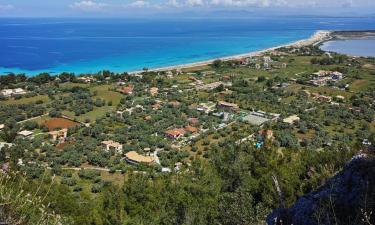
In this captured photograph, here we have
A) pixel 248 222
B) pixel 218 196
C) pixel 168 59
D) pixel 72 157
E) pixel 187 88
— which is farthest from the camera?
pixel 168 59

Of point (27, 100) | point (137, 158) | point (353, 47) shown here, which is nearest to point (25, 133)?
point (137, 158)

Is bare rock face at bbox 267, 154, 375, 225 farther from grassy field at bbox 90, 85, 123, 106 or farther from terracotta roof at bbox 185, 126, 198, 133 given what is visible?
grassy field at bbox 90, 85, 123, 106

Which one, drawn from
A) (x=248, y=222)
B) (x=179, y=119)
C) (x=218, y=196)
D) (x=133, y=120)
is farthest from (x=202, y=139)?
(x=248, y=222)

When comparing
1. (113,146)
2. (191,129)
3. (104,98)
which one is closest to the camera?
(113,146)

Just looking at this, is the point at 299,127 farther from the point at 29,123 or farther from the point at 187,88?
the point at 29,123

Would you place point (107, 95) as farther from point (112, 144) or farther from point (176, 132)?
point (112, 144)

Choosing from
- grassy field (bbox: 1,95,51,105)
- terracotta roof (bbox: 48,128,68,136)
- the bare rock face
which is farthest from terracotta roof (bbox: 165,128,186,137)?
the bare rock face
